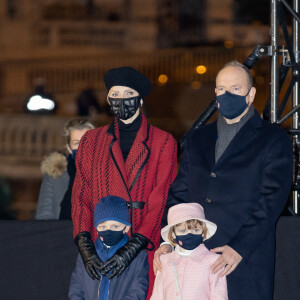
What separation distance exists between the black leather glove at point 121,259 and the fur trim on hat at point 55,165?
226 centimetres

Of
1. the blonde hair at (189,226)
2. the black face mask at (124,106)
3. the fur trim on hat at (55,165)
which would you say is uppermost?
the black face mask at (124,106)

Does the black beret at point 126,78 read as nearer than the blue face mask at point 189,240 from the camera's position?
No

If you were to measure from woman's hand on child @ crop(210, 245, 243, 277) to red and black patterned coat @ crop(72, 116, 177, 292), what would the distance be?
0.58m

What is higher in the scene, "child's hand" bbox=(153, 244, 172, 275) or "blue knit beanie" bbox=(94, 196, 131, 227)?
"blue knit beanie" bbox=(94, 196, 131, 227)

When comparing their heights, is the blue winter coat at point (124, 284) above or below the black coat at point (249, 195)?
below

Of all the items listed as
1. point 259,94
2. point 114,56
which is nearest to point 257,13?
point 259,94

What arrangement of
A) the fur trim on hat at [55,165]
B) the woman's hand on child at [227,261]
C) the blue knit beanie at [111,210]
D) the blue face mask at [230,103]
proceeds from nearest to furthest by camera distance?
the woman's hand on child at [227,261] < the blue face mask at [230,103] < the blue knit beanie at [111,210] < the fur trim on hat at [55,165]

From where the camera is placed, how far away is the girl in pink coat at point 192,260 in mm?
5098

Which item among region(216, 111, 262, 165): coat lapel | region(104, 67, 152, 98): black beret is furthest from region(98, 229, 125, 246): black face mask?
region(104, 67, 152, 98): black beret

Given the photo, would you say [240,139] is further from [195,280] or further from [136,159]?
[195,280]

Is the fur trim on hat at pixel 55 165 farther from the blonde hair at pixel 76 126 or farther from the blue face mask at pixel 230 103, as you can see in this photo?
the blue face mask at pixel 230 103

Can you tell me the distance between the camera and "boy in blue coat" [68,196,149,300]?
17.5 feet

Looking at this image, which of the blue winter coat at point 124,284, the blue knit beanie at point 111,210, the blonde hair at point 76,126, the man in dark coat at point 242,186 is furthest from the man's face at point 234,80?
the blonde hair at point 76,126

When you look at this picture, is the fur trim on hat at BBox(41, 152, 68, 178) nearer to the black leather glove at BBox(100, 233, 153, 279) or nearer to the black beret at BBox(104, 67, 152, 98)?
the black beret at BBox(104, 67, 152, 98)
